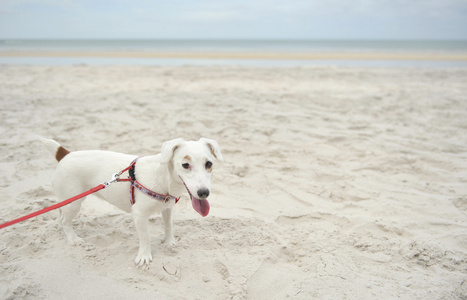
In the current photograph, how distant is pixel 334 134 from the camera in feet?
17.2

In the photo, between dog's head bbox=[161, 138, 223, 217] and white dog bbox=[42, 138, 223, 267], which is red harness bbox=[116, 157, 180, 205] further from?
dog's head bbox=[161, 138, 223, 217]

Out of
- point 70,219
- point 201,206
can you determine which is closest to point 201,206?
point 201,206

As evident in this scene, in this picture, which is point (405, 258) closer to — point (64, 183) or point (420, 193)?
point (420, 193)

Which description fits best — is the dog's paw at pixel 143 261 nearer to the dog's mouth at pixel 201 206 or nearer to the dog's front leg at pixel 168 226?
the dog's front leg at pixel 168 226

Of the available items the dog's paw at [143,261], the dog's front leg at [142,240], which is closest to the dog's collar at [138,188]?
the dog's front leg at [142,240]

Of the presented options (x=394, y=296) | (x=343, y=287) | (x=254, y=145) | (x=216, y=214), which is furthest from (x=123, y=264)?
(x=254, y=145)

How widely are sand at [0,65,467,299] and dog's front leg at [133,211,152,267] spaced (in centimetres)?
7

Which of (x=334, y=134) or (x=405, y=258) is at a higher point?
(x=334, y=134)

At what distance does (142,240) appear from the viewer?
243cm

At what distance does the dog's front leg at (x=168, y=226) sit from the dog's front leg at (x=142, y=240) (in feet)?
0.79

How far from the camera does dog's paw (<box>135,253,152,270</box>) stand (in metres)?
2.40

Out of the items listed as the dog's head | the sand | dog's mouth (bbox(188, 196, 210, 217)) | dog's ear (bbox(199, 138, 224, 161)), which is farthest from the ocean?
dog's mouth (bbox(188, 196, 210, 217))

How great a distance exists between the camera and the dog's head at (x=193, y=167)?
2.04 meters

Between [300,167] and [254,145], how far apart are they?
0.93 metres
